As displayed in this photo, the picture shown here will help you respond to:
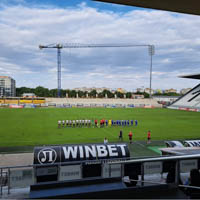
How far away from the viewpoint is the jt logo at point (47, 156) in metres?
7.48

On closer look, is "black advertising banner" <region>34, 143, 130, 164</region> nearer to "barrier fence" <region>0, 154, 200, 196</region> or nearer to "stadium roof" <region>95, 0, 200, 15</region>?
"barrier fence" <region>0, 154, 200, 196</region>

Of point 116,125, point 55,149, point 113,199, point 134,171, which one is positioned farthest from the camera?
point 116,125

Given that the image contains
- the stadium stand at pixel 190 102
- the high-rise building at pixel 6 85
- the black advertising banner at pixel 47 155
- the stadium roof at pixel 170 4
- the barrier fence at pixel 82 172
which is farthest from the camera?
the high-rise building at pixel 6 85

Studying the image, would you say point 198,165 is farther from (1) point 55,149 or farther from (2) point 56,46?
(2) point 56,46

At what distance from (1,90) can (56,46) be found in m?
67.6

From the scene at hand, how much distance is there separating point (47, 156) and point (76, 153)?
3.61ft

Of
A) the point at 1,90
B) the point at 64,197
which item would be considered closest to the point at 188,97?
the point at 64,197

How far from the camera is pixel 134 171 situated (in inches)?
260

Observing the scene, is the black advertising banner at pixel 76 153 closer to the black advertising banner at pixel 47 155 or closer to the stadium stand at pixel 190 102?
the black advertising banner at pixel 47 155

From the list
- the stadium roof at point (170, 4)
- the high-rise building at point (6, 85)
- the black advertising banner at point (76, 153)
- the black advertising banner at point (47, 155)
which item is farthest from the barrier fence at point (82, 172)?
the high-rise building at point (6, 85)

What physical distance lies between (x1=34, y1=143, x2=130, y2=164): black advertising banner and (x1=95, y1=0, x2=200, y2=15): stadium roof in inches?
216

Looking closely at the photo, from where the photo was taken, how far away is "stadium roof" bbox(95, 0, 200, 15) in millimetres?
4133

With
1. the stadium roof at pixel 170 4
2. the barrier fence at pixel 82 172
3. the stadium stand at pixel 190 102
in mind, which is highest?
the stadium roof at pixel 170 4

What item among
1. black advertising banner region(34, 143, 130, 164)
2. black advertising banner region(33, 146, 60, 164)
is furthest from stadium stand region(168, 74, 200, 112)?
black advertising banner region(33, 146, 60, 164)
